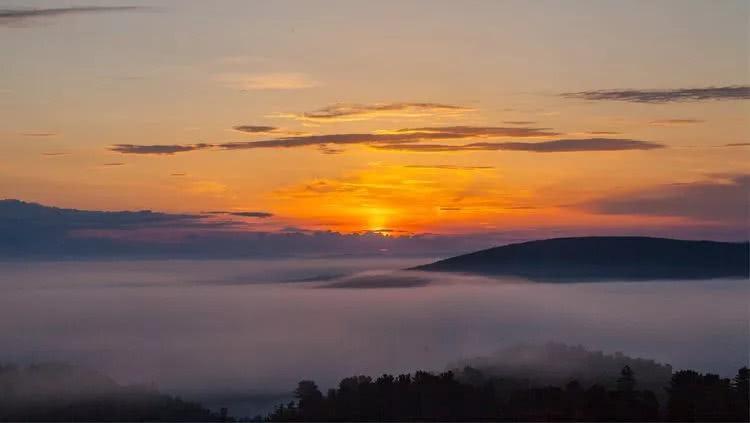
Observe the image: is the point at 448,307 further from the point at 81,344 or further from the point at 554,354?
the point at 81,344

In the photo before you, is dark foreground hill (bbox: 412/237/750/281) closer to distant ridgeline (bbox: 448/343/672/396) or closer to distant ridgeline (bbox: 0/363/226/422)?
distant ridgeline (bbox: 448/343/672/396)

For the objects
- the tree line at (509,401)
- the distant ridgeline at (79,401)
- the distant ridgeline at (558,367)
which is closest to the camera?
the tree line at (509,401)

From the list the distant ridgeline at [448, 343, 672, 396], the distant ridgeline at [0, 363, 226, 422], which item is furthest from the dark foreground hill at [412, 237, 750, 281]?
the distant ridgeline at [0, 363, 226, 422]

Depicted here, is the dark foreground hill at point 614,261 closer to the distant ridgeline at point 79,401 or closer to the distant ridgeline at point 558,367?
the distant ridgeline at point 558,367

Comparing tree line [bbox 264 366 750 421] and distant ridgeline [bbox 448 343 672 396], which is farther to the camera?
distant ridgeline [bbox 448 343 672 396]

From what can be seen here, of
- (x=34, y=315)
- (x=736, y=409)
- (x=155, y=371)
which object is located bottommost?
(x=736, y=409)

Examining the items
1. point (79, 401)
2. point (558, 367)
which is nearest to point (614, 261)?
point (558, 367)

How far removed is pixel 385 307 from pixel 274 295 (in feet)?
13.3

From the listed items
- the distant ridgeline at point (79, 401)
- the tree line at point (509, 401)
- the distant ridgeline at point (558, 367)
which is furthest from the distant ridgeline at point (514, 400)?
the distant ridgeline at point (79, 401)

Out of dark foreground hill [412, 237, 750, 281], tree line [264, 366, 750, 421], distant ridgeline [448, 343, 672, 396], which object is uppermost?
dark foreground hill [412, 237, 750, 281]

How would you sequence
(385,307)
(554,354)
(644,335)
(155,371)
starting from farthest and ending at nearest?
(385,307) < (644,335) < (554,354) < (155,371)

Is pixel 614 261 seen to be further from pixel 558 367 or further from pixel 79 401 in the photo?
pixel 79 401

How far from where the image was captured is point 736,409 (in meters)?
13.9

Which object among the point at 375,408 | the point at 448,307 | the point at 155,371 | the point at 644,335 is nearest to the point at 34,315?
the point at 155,371
